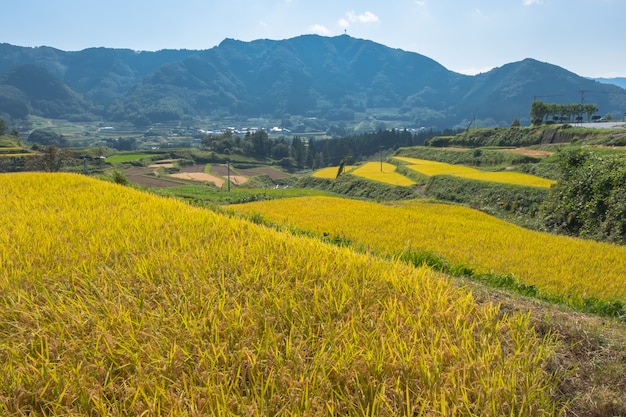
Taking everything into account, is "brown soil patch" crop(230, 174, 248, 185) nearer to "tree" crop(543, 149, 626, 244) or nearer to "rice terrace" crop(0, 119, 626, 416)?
"tree" crop(543, 149, 626, 244)

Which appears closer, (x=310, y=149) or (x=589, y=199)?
(x=589, y=199)

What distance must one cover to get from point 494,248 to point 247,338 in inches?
323

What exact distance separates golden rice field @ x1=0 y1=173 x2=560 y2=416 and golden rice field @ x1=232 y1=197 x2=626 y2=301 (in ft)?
12.9

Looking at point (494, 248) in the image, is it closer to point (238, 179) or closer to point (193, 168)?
point (238, 179)

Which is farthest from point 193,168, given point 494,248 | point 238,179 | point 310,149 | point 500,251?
point 500,251

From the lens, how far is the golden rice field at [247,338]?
182cm

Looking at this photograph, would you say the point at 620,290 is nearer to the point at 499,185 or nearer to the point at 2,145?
the point at 499,185

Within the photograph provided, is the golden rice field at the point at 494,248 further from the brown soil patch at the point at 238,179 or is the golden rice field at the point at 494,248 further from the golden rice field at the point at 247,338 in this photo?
the brown soil patch at the point at 238,179

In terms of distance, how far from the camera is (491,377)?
1967 millimetres

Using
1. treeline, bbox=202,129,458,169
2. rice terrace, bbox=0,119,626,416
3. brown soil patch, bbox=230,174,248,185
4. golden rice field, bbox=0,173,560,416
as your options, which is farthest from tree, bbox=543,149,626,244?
treeline, bbox=202,129,458,169

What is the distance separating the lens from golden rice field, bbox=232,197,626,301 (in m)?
6.73

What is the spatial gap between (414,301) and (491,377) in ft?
3.09

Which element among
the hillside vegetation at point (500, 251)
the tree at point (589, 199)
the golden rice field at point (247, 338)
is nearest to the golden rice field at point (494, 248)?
the hillside vegetation at point (500, 251)

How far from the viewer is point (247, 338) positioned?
7.41 ft
